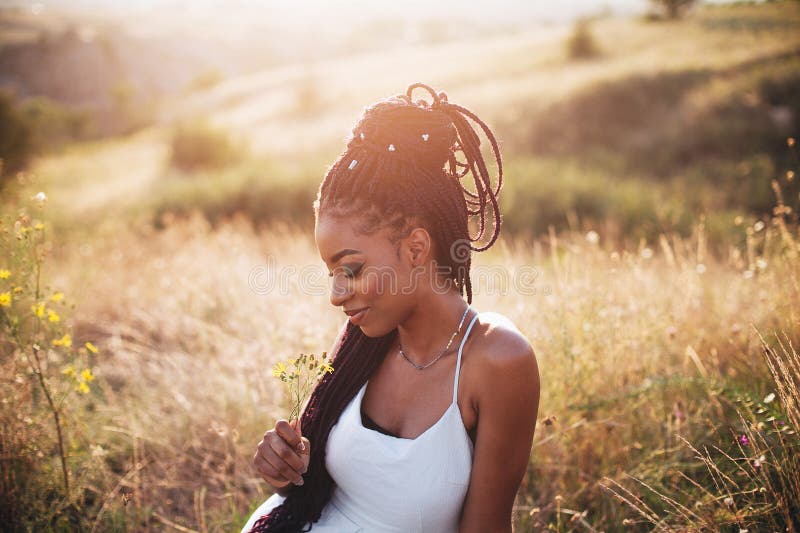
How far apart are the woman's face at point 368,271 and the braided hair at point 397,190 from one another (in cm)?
4

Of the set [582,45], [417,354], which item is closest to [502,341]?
[417,354]

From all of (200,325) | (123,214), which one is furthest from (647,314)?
(123,214)

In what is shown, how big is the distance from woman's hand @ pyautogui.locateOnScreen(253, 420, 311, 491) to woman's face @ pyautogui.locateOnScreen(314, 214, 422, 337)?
0.40 m

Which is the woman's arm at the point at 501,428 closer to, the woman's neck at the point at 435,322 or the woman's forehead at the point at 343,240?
the woman's neck at the point at 435,322

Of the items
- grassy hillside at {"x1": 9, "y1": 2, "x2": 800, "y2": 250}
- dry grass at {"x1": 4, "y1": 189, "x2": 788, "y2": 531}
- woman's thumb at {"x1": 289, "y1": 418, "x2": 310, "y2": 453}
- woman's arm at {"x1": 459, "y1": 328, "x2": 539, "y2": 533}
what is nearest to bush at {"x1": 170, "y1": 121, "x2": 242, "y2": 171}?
grassy hillside at {"x1": 9, "y1": 2, "x2": 800, "y2": 250}

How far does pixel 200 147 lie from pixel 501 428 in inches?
739

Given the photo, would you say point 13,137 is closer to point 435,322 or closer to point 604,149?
point 604,149

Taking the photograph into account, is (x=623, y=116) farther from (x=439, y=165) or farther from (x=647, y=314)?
(x=439, y=165)

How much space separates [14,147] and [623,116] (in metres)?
18.5

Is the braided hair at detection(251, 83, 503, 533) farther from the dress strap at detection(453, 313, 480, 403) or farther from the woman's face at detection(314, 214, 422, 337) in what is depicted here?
the dress strap at detection(453, 313, 480, 403)

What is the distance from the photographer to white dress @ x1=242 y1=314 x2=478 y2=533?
1732 mm

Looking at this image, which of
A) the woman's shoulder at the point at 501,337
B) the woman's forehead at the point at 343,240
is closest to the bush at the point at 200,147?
the woman's forehead at the point at 343,240

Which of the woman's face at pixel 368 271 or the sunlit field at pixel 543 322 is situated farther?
the sunlit field at pixel 543 322

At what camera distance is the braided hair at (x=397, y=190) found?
Result: 176 cm
